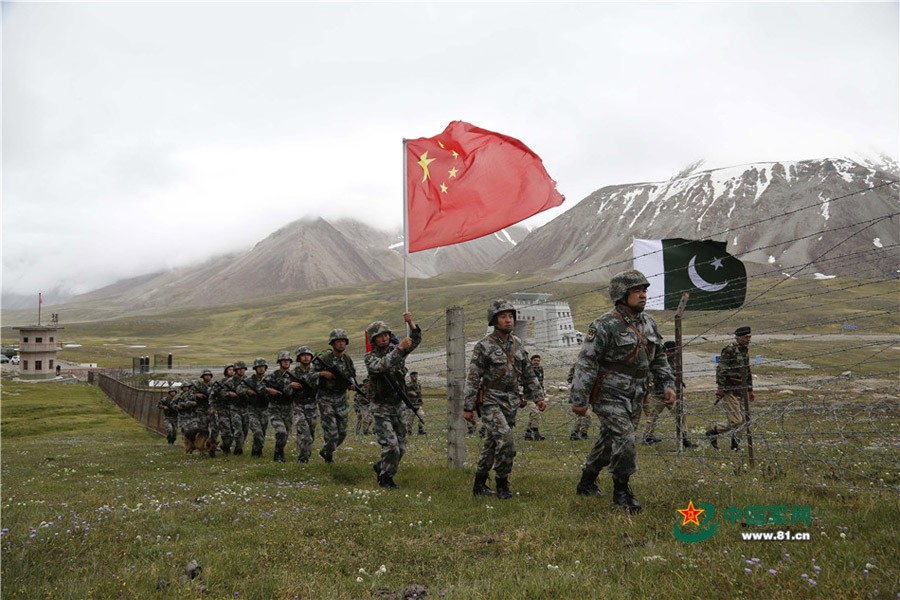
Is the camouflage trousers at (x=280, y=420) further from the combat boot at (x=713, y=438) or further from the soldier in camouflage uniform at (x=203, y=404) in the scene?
the combat boot at (x=713, y=438)

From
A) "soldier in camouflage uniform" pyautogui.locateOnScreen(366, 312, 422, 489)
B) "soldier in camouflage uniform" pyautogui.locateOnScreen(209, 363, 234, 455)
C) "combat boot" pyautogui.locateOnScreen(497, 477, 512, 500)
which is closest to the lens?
"combat boot" pyautogui.locateOnScreen(497, 477, 512, 500)

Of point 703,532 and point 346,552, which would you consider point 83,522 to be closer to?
point 346,552

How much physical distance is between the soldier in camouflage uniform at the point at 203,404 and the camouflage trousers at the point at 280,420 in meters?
4.23

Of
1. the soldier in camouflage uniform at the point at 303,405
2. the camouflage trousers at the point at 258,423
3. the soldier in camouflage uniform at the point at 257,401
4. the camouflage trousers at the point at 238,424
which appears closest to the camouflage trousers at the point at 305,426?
the soldier in camouflage uniform at the point at 303,405

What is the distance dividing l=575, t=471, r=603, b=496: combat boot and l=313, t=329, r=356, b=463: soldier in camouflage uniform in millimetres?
5968

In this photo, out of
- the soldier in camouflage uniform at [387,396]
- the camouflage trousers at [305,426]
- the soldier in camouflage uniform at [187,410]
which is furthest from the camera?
the soldier in camouflage uniform at [187,410]

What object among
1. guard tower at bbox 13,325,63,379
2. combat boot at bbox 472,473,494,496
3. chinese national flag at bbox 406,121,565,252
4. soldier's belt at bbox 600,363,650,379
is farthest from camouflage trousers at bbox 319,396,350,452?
guard tower at bbox 13,325,63,379

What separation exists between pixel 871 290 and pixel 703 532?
17304 centimetres

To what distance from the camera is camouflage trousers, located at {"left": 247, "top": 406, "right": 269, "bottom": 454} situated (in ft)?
51.7

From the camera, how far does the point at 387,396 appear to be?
10328 mm

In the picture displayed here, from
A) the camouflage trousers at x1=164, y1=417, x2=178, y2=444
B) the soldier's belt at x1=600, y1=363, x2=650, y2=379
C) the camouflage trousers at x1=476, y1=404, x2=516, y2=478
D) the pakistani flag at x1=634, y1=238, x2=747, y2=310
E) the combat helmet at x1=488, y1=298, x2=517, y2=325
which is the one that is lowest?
the camouflage trousers at x1=164, y1=417, x2=178, y2=444

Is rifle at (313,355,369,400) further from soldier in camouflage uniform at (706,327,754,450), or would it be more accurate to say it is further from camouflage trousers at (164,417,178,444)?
camouflage trousers at (164,417,178,444)

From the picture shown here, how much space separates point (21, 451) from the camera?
787 inches

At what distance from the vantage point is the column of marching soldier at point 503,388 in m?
7.32
